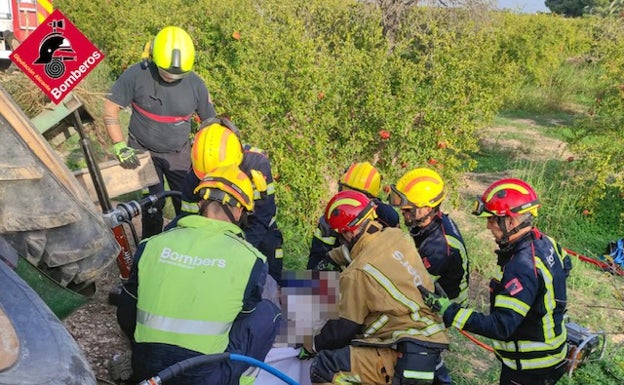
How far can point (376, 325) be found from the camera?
117 inches

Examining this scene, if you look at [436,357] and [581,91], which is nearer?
[436,357]

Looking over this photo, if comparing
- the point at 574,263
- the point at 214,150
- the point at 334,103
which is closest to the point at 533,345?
the point at 214,150

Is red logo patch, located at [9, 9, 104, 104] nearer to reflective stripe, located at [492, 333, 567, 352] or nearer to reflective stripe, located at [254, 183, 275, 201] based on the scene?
reflective stripe, located at [254, 183, 275, 201]

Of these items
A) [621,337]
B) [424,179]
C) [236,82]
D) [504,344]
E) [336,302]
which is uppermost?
[236,82]

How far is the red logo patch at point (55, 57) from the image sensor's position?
385 centimetres

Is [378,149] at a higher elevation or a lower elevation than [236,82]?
lower

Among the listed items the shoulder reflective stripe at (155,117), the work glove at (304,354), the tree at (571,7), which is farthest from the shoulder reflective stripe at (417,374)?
the tree at (571,7)

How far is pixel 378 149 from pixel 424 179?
2.39 meters

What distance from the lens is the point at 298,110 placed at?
19.0ft

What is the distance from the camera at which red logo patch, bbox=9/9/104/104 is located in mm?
3848


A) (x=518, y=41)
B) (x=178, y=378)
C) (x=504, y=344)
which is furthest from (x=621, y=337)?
(x=518, y=41)

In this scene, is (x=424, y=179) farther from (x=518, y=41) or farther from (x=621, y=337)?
(x=518, y=41)

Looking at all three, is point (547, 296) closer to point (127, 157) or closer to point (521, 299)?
point (521, 299)

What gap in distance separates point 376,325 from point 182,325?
1152 mm
